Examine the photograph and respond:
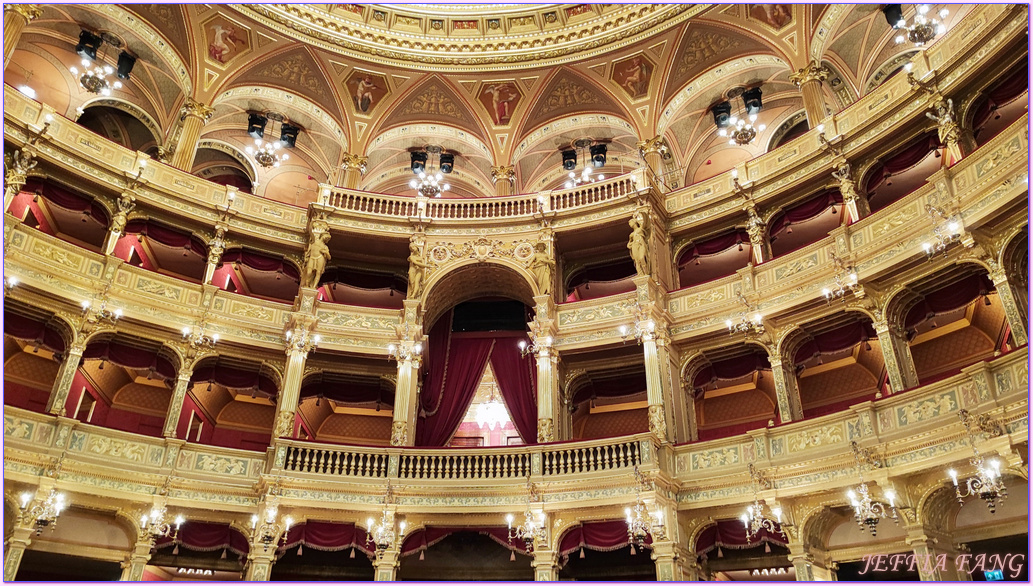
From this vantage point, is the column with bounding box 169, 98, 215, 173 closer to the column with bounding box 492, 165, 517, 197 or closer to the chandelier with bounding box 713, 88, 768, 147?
the column with bounding box 492, 165, 517, 197

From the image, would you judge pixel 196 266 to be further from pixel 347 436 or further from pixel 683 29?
pixel 683 29

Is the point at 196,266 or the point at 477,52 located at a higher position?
the point at 477,52

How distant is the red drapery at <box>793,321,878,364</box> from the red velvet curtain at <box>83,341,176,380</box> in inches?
524

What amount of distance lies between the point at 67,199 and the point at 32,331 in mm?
2889

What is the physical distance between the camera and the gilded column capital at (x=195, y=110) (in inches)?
693

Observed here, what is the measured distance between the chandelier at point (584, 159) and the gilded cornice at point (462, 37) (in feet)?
8.54

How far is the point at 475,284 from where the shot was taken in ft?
55.1

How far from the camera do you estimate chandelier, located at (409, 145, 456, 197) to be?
2028cm

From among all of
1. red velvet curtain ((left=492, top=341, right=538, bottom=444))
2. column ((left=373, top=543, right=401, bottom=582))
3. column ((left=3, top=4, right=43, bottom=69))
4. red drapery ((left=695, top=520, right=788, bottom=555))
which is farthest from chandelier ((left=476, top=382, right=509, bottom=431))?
column ((left=3, top=4, right=43, bottom=69))

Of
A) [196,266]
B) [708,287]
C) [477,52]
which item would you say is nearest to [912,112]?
[708,287]

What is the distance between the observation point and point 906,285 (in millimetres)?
12359

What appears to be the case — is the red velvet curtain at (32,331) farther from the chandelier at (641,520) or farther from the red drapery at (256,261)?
the chandelier at (641,520)

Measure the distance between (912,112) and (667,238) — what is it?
546 centimetres

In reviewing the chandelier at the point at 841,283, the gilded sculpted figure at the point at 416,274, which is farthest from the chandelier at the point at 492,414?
the chandelier at the point at 841,283
